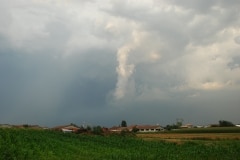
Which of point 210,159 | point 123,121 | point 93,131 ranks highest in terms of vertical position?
point 123,121

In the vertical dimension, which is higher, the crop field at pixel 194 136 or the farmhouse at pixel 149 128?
the farmhouse at pixel 149 128

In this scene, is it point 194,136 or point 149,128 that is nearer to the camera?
point 194,136

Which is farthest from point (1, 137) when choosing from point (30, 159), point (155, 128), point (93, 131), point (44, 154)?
point (155, 128)

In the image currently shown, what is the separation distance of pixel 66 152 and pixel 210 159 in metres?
13.8

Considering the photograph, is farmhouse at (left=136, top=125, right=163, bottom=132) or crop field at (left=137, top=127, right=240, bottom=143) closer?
crop field at (left=137, top=127, right=240, bottom=143)

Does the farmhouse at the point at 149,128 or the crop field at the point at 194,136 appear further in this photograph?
the farmhouse at the point at 149,128

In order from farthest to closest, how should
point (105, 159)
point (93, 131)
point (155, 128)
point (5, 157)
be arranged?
point (155, 128) → point (93, 131) → point (105, 159) → point (5, 157)

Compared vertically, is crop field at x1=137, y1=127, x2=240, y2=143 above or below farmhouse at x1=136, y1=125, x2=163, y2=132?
below

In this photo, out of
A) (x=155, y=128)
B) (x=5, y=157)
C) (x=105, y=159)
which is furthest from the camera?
(x=155, y=128)

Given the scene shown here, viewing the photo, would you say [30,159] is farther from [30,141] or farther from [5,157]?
[30,141]

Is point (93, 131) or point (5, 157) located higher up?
point (93, 131)

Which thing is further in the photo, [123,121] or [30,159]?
[123,121]

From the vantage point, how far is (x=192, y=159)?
3328cm

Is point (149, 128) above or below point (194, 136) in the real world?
above
